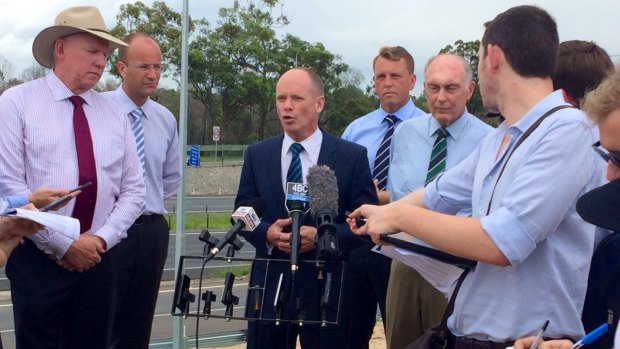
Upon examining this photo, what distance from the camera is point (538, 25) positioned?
9.80ft

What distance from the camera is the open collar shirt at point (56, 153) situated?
4727 millimetres

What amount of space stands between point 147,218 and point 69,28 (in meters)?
1.76

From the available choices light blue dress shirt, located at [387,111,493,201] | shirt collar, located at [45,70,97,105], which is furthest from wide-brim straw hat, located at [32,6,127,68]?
light blue dress shirt, located at [387,111,493,201]

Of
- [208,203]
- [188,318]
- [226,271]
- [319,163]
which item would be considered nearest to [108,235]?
[319,163]

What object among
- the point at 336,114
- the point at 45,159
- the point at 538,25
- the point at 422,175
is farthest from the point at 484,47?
the point at 336,114

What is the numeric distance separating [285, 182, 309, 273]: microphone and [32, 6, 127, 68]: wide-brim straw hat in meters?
1.58

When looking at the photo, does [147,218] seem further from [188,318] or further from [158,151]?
[188,318]

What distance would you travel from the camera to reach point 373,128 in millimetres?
6504

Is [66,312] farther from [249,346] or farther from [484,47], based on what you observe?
[484,47]

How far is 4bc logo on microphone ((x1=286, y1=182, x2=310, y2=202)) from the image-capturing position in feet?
15.3

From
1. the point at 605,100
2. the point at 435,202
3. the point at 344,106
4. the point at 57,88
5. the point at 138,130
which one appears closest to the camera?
the point at 605,100

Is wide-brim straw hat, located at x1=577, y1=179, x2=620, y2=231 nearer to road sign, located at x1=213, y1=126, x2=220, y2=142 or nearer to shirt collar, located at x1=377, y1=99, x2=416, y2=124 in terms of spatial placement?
shirt collar, located at x1=377, y1=99, x2=416, y2=124

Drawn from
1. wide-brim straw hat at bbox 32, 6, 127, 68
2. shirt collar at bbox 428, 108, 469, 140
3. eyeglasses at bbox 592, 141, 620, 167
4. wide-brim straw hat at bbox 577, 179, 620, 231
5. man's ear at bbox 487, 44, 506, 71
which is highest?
wide-brim straw hat at bbox 32, 6, 127, 68

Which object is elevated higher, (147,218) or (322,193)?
(322,193)
